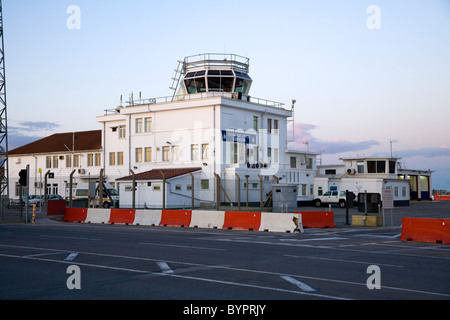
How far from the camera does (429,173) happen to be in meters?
78.1

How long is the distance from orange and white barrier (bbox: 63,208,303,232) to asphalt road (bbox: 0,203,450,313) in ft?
17.9

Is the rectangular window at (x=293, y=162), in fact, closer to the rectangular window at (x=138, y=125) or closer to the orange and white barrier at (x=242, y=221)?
the rectangular window at (x=138, y=125)

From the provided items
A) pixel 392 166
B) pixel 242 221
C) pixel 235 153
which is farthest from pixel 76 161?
pixel 242 221

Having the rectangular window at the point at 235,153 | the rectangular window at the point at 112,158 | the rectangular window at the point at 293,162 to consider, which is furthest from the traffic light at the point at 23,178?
the rectangular window at the point at 293,162

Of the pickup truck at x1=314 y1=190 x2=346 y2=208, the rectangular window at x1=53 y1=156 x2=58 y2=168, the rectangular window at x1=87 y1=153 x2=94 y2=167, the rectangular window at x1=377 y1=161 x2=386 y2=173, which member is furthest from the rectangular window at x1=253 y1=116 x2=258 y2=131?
the rectangular window at x1=53 y1=156 x2=58 y2=168

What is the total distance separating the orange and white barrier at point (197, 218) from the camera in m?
24.4

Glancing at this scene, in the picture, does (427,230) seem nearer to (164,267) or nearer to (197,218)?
(164,267)

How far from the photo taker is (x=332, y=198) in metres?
54.0

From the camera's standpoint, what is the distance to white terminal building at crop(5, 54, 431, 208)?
44406 mm

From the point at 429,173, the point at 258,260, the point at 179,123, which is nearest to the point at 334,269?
the point at 258,260

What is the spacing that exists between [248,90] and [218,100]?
6.12 m

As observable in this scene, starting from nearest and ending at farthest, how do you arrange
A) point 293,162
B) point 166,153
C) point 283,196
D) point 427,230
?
point 427,230
point 283,196
point 166,153
point 293,162

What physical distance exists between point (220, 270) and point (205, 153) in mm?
36120
